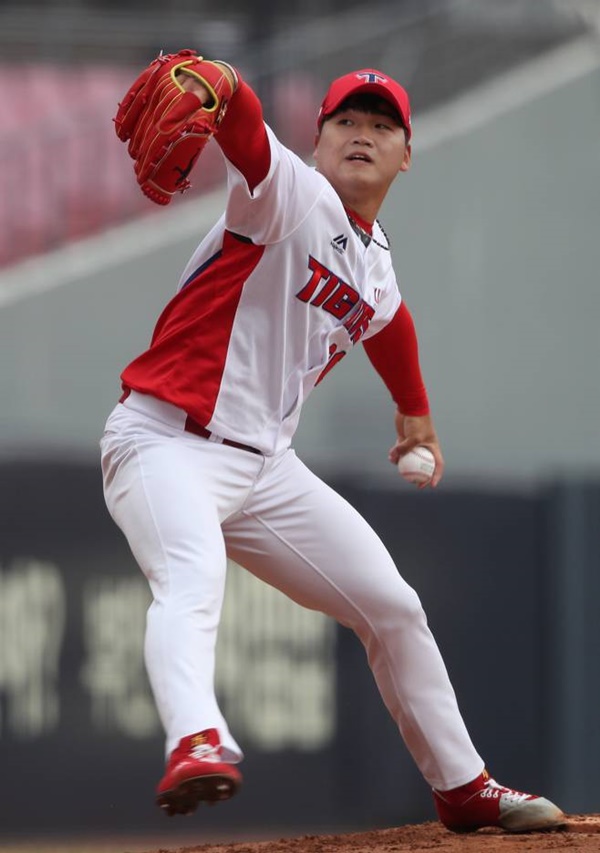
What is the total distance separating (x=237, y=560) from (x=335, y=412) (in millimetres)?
4694

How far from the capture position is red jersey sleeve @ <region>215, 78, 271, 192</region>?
2.80 metres

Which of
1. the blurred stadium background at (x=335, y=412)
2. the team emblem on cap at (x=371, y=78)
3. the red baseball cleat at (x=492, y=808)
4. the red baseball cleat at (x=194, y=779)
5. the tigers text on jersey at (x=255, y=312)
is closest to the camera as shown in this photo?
the red baseball cleat at (x=194, y=779)

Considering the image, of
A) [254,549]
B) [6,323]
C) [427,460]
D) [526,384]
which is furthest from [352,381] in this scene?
[254,549]

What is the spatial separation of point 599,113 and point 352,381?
7.46ft

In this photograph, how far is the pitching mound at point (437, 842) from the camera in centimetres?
324

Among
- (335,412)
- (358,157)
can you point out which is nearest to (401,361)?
(358,157)

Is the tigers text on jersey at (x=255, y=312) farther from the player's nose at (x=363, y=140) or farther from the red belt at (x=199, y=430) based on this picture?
the player's nose at (x=363, y=140)

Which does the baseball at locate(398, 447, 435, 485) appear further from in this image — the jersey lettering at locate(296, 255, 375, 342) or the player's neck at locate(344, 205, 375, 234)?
the player's neck at locate(344, 205, 375, 234)

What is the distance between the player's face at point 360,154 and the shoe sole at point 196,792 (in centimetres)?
131

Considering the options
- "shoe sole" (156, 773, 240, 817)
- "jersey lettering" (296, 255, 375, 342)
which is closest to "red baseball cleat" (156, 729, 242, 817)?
"shoe sole" (156, 773, 240, 817)

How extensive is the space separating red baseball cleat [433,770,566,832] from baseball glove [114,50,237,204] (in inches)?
60.6

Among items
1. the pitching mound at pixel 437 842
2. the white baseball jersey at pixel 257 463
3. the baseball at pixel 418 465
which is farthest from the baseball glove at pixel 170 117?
the pitching mound at pixel 437 842

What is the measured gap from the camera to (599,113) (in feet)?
28.9

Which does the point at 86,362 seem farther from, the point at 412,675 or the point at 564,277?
the point at 412,675
